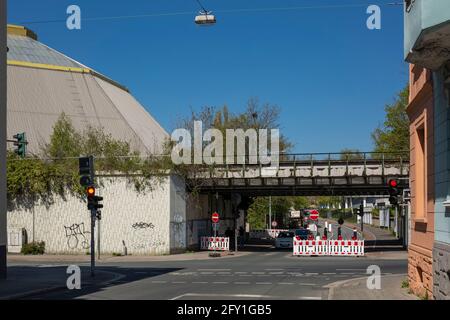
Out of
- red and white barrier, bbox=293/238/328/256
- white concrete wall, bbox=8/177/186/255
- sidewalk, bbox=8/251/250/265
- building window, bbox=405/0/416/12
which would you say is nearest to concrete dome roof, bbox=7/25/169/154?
white concrete wall, bbox=8/177/186/255

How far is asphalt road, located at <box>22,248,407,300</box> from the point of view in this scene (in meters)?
16.9

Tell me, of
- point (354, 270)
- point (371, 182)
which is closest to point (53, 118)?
point (371, 182)

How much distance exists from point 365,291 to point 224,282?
546cm

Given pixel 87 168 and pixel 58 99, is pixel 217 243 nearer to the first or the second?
pixel 87 168

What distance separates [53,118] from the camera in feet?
172

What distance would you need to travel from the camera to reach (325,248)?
37.7m

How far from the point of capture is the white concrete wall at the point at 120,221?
1526 inches

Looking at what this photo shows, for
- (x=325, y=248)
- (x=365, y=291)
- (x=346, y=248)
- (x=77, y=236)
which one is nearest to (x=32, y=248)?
(x=77, y=236)

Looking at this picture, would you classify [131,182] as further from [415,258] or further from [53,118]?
[415,258]

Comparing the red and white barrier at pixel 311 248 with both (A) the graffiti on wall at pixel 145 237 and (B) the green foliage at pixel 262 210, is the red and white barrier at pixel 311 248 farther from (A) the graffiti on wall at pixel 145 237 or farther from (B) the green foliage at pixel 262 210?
(B) the green foliage at pixel 262 210

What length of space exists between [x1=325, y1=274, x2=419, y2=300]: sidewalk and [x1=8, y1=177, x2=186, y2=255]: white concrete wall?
19.8 metres

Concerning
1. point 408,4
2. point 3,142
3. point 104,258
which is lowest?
point 104,258

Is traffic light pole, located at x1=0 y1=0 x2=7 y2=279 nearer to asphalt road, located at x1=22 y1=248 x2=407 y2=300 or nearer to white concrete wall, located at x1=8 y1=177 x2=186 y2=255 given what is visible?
asphalt road, located at x1=22 y1=248 x2=407 y2=300

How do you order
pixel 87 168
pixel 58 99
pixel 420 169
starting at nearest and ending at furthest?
1. pixel 420 169
2. pixel 87 168
3. pixel 58 99
